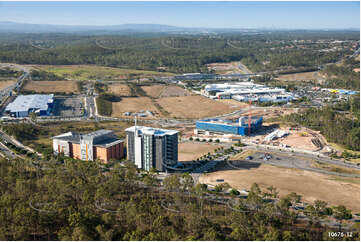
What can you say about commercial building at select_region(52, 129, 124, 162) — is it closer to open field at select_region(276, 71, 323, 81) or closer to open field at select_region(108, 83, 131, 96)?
open field at select_region(108, 83, 131, 96)

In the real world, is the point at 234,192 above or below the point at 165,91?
below

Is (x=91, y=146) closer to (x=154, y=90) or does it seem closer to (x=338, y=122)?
(x=338, y=122)

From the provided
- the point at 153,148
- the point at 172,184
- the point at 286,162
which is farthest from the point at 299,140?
the point at 172,184

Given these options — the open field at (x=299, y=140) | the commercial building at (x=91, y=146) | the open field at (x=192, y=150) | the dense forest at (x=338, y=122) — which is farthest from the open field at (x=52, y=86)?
the open field at (x=299, y=140)

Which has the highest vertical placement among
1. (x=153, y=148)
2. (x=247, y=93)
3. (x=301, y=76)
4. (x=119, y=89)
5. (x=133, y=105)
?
(x=301, y=76)

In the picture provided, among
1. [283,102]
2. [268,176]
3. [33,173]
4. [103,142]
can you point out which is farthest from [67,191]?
[283,102]

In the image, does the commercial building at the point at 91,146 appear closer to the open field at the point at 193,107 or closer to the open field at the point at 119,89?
the open field at the point at 193,107

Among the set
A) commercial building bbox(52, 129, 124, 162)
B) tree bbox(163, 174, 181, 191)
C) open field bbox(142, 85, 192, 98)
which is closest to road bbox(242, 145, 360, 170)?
commercial building bbox(52, 129, 124, 162)

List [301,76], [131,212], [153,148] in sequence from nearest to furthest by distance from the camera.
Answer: [131,212] < [153,148] < [301,76]
